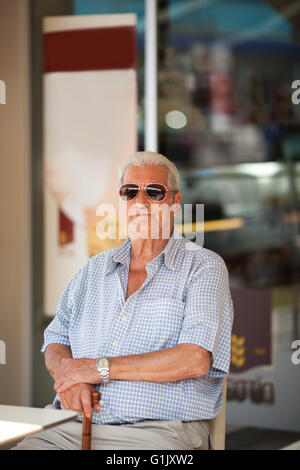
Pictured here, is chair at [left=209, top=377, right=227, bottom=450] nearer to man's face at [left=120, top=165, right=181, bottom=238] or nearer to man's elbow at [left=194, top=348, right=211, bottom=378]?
man's elbow at [left=194, top=348, right=211, bottom=378]

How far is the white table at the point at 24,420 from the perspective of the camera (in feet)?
6.04

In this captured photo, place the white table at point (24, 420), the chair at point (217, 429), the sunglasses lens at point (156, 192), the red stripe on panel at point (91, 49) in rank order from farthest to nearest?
the red stripe on panel at point (91, 49), the sunglasses lens at point (156, 192), the chair at point (217, 429), the white table at point (24, 420)

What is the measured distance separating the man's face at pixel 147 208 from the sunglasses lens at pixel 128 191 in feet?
0.04

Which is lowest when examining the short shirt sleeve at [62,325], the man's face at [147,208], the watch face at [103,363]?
the watch face at [103,363]

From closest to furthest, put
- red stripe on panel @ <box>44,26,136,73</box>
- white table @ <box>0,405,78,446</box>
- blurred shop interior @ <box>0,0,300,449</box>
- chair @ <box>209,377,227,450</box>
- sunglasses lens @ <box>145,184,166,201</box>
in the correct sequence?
white table @ <box>0,405,78,446</box> → chair @ <box>209,377,227,450</box> → sunglasses lens @ <box>145,184,166,201</box> → red stripe on panel @ <box>44,26,136,73</box> → blurred shop interior @ <box>0,0,300,449</box>

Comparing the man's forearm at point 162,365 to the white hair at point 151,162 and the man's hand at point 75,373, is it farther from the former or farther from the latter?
the white hair at point 151,162

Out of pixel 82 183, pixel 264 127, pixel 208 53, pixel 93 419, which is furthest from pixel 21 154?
pixel 93 419

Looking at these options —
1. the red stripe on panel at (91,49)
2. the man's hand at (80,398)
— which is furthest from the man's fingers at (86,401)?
the red stripe on panel at (91,49)

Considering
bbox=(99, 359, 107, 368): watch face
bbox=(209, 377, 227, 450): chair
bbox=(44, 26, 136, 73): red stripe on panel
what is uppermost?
bbox=(44, 26, 136, 73): red stripe on panel

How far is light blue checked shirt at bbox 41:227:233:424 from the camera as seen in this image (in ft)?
7.30

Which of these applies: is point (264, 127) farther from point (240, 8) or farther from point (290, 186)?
point (240, 8)

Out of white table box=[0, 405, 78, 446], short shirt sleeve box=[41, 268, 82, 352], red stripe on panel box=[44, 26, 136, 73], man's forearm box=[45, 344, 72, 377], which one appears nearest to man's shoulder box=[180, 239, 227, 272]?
short shirt sleeve box=[41, 268, 82, 352]

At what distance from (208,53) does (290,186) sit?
1.10 m
